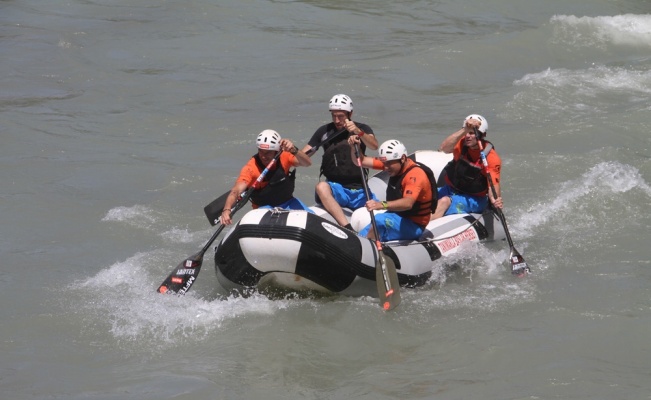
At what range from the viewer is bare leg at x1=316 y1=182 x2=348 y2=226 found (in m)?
9.06

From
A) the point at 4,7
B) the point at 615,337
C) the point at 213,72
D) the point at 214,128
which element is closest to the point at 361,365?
the point at 615,337

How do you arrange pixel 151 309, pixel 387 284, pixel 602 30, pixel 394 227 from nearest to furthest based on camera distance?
pixel 387 284, pixel 151 309, pixel 394 227, pixel 602 30

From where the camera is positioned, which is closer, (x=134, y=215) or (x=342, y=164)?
(x=342, y=164)

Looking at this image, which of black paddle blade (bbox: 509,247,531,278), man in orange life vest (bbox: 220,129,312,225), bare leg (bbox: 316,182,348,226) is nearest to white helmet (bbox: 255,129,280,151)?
man in orange life vest (bbox: 220,129,312,225)

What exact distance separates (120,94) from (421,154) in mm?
7068

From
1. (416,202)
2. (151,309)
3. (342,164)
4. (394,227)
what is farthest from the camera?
(342,164)

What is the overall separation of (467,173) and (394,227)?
1.34 metres

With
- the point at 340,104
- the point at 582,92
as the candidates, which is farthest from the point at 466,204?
the point at 582,92

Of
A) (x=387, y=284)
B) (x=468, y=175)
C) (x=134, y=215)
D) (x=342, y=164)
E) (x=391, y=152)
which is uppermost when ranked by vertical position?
(x=391, y=152)

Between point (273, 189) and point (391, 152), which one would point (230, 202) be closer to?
point (273, 189)

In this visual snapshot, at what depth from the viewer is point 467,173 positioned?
32.2 feet

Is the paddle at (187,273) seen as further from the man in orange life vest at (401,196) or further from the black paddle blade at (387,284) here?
the black paddle blade at (387,284)

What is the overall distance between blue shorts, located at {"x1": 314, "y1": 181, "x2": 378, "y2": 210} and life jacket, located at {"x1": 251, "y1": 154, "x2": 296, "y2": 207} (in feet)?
2.07

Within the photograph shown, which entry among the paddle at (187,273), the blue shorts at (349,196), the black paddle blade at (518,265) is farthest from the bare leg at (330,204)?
the black paddle blade at (518,265)
